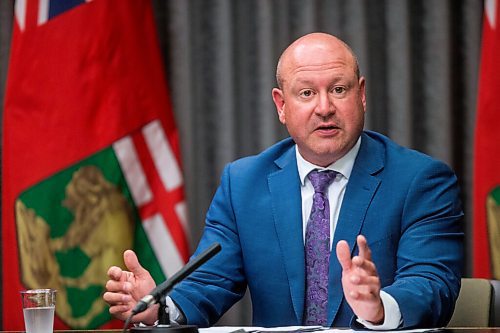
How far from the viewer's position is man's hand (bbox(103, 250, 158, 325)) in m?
2.02

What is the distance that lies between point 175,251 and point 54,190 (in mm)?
544

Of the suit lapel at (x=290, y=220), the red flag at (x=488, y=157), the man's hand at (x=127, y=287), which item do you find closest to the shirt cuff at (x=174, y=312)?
the man's hand at (x=127, y=287)

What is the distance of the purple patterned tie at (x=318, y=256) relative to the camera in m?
2.41

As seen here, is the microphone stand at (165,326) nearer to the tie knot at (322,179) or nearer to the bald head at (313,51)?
the tie knot at (322,179)

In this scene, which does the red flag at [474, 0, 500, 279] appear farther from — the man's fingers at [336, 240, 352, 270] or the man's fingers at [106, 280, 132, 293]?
the man's fingers at [106, 280, 132, 293]

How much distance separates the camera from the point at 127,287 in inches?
80.0

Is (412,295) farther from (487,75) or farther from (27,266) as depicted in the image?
(27,266)

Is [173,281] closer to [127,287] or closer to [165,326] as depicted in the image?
[165,326]

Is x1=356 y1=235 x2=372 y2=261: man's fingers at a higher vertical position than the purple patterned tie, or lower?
higher

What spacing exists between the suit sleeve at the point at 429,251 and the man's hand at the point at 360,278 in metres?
0.15

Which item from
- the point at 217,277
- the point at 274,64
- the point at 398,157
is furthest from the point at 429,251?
the point at 274,64

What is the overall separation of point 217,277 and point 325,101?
1.98 feet

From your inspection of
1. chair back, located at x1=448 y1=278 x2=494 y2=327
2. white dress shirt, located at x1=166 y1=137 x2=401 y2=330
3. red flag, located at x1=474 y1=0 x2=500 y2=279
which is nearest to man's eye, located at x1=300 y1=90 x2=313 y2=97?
white dress shirt, located at x1=166 y1=137 x2=401 y2=330

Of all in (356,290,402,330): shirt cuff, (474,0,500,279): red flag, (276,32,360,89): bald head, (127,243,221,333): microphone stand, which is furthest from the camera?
(474,0,500,279): red flag
